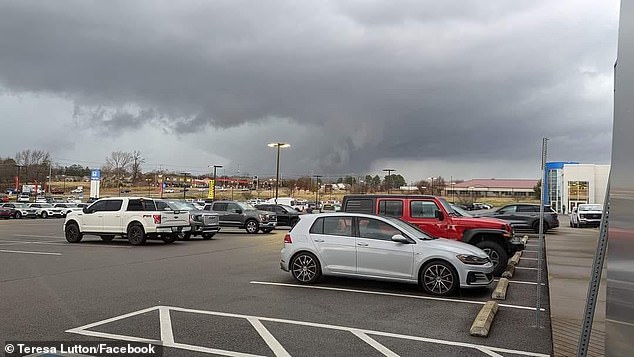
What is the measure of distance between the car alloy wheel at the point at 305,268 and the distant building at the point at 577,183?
213ft

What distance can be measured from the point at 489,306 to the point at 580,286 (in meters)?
3.40

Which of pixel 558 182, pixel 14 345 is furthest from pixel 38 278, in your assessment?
pixel 558 182

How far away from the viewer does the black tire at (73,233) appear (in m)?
20.6

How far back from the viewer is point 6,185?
10131 cm

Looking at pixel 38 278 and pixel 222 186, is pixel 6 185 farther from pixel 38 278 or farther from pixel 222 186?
pixel 38 278

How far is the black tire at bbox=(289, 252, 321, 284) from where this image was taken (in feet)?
33.4

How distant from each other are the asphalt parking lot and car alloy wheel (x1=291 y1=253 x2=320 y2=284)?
223 millimetres

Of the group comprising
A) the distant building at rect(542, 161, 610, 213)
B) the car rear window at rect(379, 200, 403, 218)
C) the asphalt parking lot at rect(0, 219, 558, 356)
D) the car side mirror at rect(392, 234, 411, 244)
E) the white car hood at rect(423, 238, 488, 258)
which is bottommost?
the asphalt parking lot at rect(0, 219, 558, 356)

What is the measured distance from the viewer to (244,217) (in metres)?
28.3

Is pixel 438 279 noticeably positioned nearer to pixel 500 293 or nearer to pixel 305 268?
pixel 500 293

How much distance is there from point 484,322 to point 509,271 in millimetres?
5986

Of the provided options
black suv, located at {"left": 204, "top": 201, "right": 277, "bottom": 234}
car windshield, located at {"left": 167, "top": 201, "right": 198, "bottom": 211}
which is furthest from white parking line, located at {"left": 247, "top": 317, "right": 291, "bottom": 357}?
black suv, located at {"left": 204, "top": 201, "right": 277, "bottom": 234}

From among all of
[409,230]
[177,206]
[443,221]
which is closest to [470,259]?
[409,230]

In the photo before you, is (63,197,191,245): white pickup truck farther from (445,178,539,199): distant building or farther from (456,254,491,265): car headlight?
Result: (445,178,539,199): distant building
